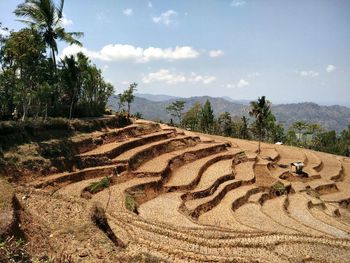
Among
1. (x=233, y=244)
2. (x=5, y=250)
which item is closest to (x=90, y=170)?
(x=233, y=244)

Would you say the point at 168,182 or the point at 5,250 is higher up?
the point at 5,250

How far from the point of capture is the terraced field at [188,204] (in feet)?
44.2

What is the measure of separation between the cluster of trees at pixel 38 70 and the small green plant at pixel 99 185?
8.95 meters

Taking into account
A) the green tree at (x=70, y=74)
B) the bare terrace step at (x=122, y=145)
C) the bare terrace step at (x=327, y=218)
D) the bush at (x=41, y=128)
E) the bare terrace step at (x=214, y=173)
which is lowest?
the bare terrace step at (x=327, y=218)

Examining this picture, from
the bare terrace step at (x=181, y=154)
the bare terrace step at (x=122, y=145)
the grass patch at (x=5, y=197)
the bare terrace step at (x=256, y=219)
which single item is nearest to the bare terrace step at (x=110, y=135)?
the bare terrace step at (x=122, y=145)

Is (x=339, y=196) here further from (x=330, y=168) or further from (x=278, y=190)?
(x=330, y=168)

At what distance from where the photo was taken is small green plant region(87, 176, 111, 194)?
22.4 meters

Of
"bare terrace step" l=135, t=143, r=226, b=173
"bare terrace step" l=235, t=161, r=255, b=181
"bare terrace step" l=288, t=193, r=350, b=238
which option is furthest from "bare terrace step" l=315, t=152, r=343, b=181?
"bare terrace step" l=135, t=143, r=226, b=173

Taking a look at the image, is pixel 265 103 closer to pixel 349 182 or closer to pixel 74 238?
pixel 349 182

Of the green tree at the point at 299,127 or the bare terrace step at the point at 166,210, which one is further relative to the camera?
the green tree at the point at 299,127

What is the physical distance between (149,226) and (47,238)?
20.5ft

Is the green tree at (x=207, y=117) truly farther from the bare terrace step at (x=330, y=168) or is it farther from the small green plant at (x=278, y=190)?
the small green plant at (x=278, y=190)

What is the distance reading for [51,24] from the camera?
102 feet

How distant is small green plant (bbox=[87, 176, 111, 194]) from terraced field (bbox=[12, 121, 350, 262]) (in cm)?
21
